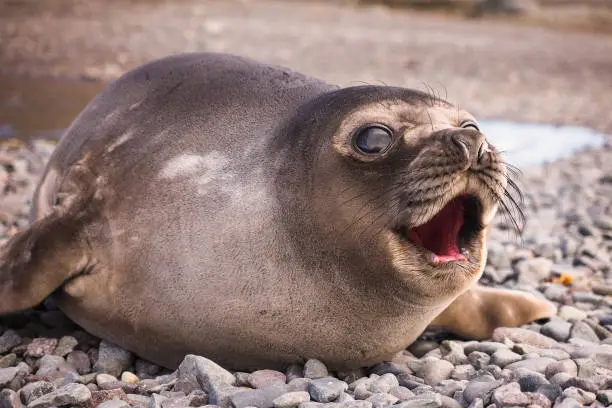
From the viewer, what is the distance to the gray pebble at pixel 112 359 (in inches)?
136

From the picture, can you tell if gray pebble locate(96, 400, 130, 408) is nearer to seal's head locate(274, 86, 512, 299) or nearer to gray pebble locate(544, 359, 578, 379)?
seal's head locate(274, 86, 512, 299)

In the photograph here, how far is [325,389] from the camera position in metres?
2.96

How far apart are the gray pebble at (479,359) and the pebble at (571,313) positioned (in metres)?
0.82

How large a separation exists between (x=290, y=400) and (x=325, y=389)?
0.49 feet

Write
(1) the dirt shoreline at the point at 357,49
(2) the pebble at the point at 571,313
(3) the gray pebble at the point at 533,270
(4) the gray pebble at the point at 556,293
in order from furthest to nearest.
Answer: (1) the dirt shoreline at the point at 357,49
(3) the gray pebble at the point at 533,270
(4) the gray pebble at the point at 556,293
(2) the pebble at the point at 571,313

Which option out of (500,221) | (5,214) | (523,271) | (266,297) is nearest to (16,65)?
(5,214)

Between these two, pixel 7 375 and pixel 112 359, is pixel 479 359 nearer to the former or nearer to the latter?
pixel 112 359

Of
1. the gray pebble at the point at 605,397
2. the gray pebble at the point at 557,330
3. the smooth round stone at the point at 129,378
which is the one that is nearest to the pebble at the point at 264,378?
the smooth round stone at the point at 129,378

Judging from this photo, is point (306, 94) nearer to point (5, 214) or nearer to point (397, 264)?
point (397, 264)

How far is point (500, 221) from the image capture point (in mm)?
6270

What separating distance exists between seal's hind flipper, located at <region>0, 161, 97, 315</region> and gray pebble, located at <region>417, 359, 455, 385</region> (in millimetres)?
1388

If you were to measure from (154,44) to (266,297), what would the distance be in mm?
12981

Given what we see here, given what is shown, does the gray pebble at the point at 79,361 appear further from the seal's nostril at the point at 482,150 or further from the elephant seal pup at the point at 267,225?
the seal's nostril at the point at 482,150

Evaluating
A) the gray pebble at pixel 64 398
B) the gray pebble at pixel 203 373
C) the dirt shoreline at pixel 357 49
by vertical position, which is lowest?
the gray pebble at pixel 64 398
